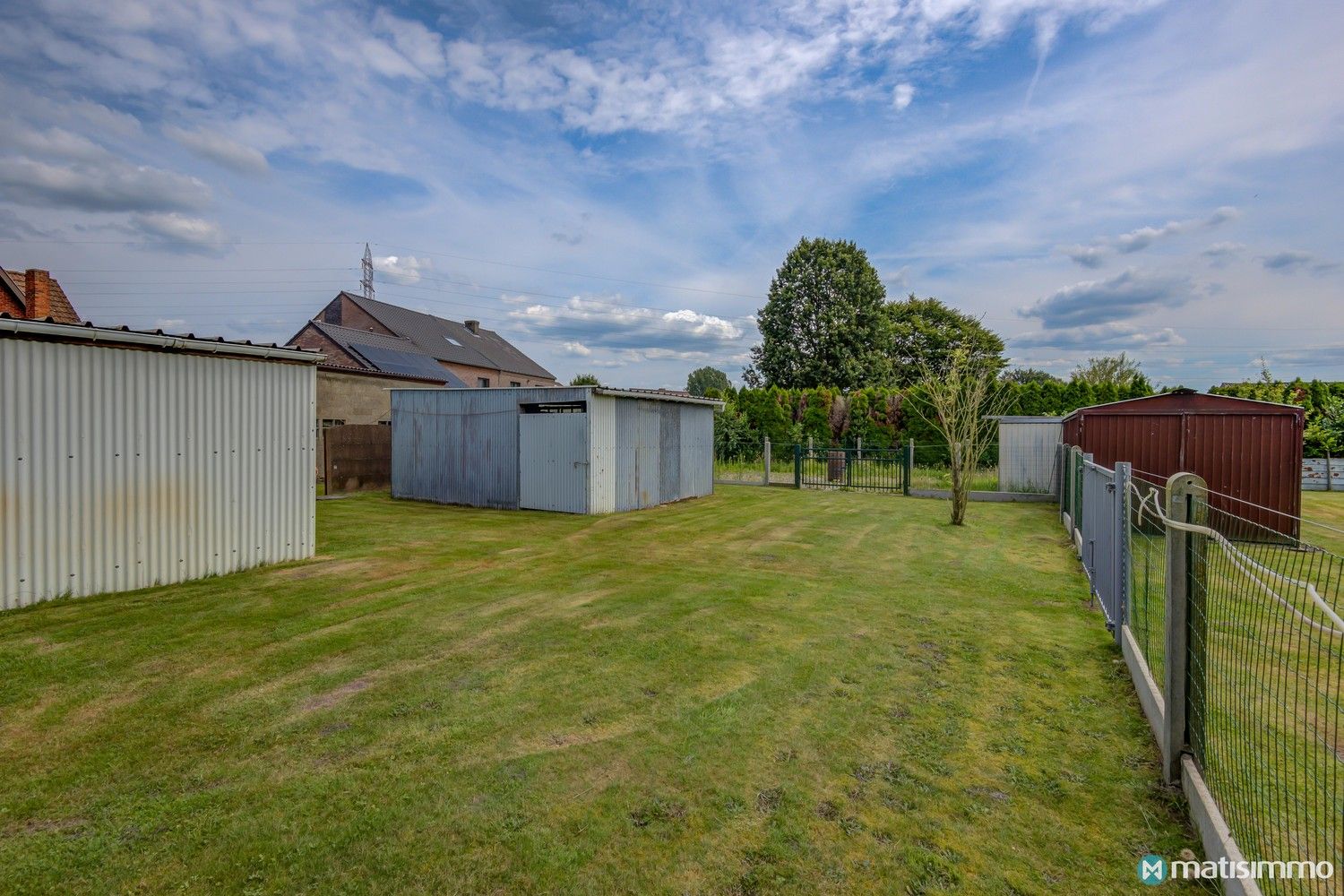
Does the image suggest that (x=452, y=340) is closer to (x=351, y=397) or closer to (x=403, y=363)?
(x=403, y=363)

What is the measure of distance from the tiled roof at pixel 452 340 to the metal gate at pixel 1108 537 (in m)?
30.7

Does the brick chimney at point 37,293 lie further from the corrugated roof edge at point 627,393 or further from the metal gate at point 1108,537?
the metal gate at point 1108,537

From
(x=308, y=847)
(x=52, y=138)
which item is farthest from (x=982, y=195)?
(x=52, y=138)

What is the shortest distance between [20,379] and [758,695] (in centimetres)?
715

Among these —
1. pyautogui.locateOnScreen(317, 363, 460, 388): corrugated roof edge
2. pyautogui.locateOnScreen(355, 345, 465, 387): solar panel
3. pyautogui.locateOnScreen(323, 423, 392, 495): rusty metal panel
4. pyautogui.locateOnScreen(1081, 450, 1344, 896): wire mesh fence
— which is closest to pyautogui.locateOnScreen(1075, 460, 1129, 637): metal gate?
pyautogui.locateOnScreen(1081, 450, 1344, 896): wire mesh fence

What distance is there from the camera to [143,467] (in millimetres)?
6234

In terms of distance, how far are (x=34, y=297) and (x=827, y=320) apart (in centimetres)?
3273

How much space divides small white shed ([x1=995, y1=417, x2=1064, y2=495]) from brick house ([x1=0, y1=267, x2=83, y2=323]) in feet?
72.3

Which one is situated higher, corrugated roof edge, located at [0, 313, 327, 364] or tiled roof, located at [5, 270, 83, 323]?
tiled roof, located at [5, 270, 83, 323]

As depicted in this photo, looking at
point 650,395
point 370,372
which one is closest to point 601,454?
point 650,395

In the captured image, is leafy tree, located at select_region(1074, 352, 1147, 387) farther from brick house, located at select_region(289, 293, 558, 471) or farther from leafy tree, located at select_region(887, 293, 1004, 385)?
brick house, located at select_region(289, 293, 558, 471)

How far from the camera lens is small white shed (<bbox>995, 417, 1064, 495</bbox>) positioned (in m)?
14.8

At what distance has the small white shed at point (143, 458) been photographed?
5480mm

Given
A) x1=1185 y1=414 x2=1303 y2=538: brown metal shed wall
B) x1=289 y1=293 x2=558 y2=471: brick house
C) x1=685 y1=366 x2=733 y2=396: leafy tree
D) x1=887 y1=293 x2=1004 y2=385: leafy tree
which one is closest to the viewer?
x1=1185 y1=414 x2=1303 y2=538: brown metal shed wall
